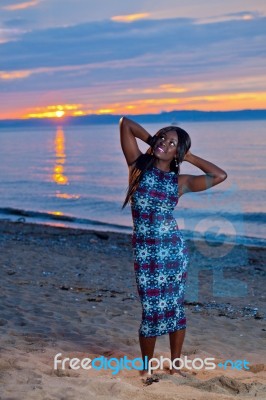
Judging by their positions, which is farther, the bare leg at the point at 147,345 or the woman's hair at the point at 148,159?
the bare leg at the point at 147,345

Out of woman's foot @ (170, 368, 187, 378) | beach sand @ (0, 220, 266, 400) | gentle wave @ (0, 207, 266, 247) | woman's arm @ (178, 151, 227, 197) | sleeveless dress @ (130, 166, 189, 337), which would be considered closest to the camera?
beach sand @ (0, 220, 266, 400)

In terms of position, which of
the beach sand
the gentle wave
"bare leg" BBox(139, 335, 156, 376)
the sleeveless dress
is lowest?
the gentle wave

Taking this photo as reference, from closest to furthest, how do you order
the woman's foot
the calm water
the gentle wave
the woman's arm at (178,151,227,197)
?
the woman's arm at (178,151,227,197) < the woman's foot < the gentle wave < the calm water

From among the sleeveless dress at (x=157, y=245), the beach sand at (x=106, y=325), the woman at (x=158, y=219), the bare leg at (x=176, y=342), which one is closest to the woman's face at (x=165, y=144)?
the woman at (x=158, y=219)

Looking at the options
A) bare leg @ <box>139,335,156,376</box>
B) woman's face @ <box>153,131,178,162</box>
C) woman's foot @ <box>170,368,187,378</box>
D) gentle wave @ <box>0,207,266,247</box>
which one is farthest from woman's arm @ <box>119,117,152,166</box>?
gentle wave @ <box>0,207,266,247</box>

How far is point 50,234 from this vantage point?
60.8ft

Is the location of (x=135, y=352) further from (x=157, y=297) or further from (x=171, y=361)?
(x=157, y=297)

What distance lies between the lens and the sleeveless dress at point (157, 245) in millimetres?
5066

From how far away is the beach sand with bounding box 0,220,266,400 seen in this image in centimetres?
472

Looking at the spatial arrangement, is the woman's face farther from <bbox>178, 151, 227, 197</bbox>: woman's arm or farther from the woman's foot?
the woman's foot

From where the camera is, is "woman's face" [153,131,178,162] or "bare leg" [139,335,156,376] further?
"bare leg" [139,335,156,376]

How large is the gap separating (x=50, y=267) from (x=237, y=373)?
244 inches

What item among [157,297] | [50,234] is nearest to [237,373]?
[157,297]

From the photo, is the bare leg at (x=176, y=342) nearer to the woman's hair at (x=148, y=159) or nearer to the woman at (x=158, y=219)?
the woman at (x=158, y=219)
